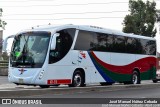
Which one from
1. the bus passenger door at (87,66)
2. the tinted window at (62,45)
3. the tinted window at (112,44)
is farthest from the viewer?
the tinted window at (112,44)

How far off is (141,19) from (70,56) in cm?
4214

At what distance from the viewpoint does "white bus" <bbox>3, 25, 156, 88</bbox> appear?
65.6ft

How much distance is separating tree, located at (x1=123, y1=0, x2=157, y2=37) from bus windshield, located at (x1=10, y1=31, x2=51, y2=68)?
135ft

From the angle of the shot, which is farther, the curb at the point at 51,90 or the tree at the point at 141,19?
the tree at the point at 141,19

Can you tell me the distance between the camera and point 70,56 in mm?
21281

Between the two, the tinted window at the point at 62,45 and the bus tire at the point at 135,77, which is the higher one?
the tinted window at the point at 62,45

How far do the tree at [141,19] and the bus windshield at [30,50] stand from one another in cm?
4104

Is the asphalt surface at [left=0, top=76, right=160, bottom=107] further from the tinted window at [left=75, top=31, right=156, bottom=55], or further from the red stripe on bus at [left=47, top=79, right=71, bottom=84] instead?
the tinted window at [left=75, top=31, right=156, bottom=55]

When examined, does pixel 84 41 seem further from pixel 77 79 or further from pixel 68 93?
pixel 68 93

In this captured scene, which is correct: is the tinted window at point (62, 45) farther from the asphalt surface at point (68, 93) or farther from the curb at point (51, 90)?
the curb at point (51, 90)

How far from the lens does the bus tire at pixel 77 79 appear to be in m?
21.6

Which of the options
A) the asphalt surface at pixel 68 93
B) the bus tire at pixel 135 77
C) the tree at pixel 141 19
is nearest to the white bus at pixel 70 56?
the bus tire at pixel 135 77

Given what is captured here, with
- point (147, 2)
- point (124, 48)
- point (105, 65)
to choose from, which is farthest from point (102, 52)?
point (147, 2)

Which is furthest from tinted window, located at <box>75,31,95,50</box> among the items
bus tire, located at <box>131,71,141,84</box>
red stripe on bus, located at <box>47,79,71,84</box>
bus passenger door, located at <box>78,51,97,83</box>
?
bus tire, located at <box>131,71,141,84</box>
